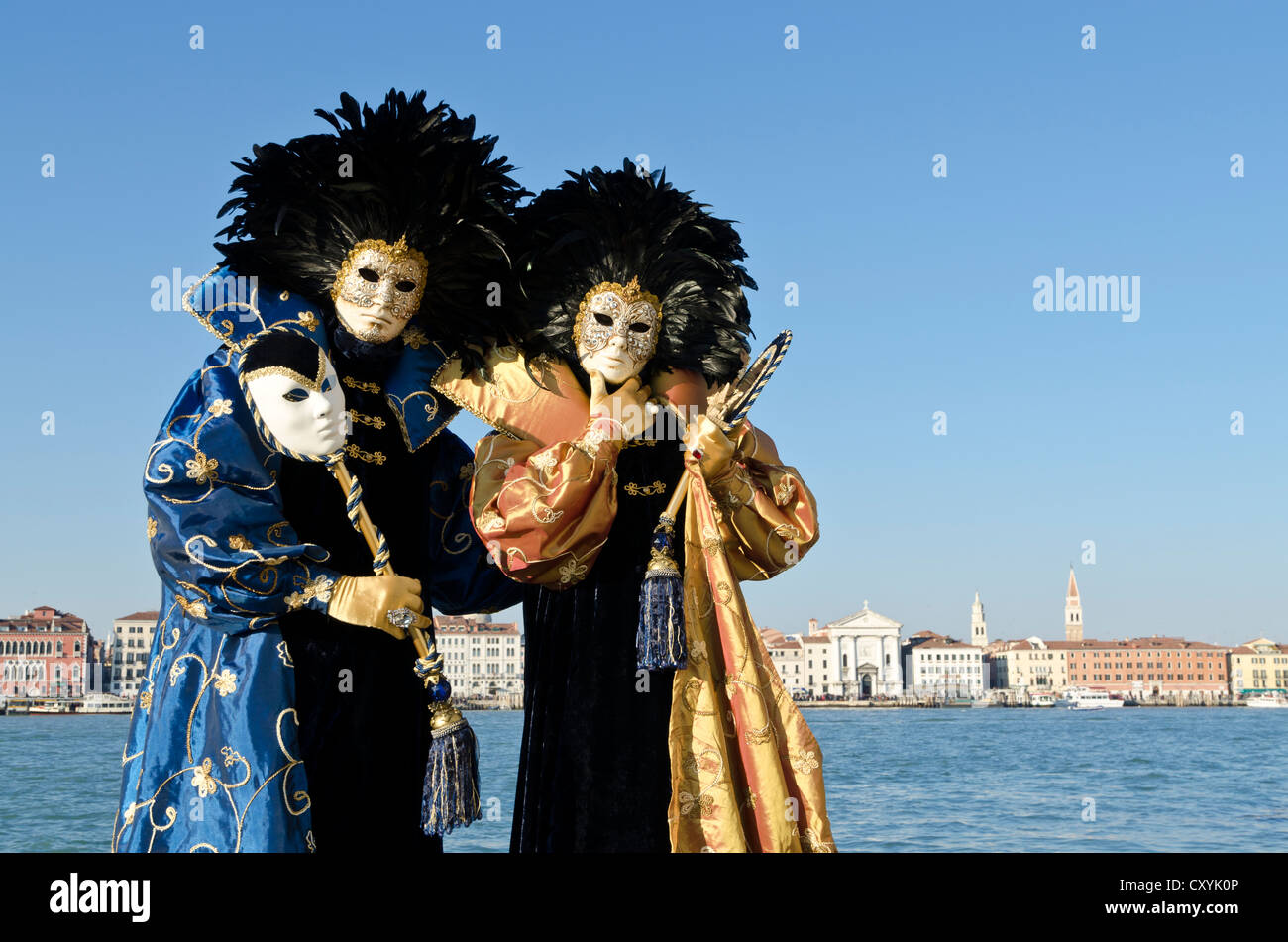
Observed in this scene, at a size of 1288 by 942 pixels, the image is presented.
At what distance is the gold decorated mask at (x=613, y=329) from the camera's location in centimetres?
455

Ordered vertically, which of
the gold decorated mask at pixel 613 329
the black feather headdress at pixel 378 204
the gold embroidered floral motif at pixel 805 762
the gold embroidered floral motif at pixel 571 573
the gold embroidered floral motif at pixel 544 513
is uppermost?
the black feather headdress at pixel 378 204

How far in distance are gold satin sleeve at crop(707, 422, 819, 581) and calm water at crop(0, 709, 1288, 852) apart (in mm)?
1274

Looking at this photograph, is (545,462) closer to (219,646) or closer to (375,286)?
(375,286)

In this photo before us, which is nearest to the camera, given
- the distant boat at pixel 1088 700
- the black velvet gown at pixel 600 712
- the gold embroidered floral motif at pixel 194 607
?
the gold embroidered floral motif at pixel 194 607

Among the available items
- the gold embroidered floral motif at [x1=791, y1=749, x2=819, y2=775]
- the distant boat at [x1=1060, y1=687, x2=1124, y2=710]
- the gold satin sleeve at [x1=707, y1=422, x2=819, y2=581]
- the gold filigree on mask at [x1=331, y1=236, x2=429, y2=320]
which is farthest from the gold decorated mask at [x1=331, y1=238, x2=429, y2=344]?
the distant boat at [x1=1060, y1=687, x2=1124, y2=710]

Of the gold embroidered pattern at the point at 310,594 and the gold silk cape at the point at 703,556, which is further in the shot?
the gold silk cape at the point at 703,556

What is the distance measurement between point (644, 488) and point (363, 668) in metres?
1.16

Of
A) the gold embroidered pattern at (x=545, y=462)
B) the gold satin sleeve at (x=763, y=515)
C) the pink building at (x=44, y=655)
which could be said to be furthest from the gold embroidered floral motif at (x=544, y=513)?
the pink building at (x=44, y=655)

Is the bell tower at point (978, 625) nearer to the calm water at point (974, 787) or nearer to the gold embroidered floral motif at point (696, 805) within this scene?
the calm water at point (974, 787)

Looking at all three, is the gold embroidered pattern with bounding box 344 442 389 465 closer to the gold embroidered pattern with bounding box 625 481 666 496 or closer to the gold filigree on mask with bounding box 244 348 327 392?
the gold filigree on mask with bounding box 244 348 327 392

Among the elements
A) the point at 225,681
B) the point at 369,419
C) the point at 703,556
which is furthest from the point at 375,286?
the point at 703,556

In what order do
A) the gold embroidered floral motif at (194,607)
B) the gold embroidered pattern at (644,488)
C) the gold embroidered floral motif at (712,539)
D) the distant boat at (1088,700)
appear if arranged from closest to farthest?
the gold embroidered floral motif at (194,607)
the gold embroidered floral motif at (712,539)
the gold embroidered pattern at (644,488)
the distant boat at (1088,700)

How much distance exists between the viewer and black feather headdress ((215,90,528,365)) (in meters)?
4.30

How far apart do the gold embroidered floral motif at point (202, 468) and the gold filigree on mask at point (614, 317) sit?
131 cm
